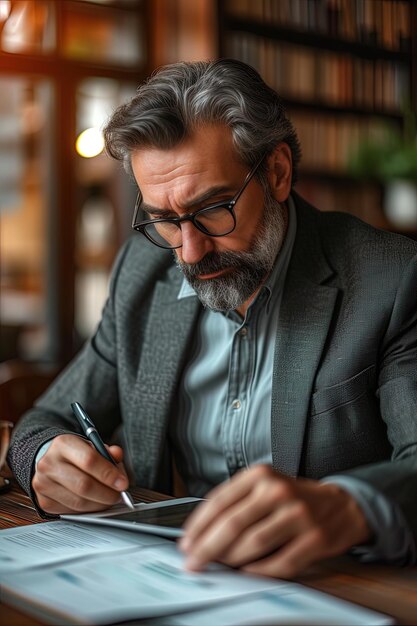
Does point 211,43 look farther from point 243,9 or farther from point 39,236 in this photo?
point 39,236

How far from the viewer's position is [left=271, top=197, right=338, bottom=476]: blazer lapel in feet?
5.39

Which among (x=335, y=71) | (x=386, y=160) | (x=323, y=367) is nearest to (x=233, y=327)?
(x=323, y=367)

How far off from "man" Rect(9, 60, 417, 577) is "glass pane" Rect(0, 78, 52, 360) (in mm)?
2985

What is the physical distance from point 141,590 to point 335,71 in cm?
476

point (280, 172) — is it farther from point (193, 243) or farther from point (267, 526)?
point (267, 526)

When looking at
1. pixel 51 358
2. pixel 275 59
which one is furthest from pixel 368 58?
pixel 51 358

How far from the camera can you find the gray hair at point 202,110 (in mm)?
1654

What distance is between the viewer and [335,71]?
539 centimetres

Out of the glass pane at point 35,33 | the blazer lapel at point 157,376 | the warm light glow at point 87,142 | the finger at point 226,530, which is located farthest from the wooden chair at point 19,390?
the warm light glow at point 87,142

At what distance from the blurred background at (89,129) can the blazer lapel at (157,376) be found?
3.03 meters

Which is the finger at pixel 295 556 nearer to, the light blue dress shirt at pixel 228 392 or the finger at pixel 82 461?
the finger at pixel 82 461

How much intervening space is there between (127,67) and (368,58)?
5.06ft

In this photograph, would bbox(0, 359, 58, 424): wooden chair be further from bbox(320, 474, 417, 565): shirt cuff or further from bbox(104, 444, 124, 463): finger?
bbox(320, 474, 417, 565): shirt cuff

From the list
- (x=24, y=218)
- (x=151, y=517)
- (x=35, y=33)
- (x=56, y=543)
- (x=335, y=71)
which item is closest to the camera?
(x=56, y=543)
